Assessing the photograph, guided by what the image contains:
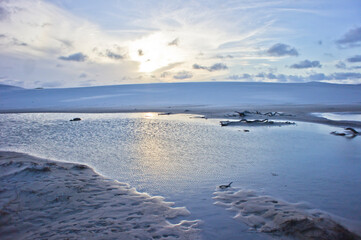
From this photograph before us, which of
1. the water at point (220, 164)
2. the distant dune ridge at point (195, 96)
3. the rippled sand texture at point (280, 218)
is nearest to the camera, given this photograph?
the rippled sand texture at point (280, 218)

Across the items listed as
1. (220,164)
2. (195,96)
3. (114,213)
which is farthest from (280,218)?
(195,96)

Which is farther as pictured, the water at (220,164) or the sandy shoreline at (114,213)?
the water at (220,164)

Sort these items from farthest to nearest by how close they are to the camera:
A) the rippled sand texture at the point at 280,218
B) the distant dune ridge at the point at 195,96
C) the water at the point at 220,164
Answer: the distant dune ridge at the point at 195,96
the water at the point at 220,164
the rippled sand texture at the point at 280,218

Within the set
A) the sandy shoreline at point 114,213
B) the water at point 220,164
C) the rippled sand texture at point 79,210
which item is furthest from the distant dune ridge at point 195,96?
the sandy shoreline at point 114,213

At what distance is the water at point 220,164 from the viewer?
3.51 meters

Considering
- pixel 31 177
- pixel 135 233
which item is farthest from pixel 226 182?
pixel 31 177

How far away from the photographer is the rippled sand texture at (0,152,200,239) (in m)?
2.74

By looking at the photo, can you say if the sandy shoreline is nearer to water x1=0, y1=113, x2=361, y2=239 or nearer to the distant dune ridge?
water x1=0, y1=113, x2=361, y2=239

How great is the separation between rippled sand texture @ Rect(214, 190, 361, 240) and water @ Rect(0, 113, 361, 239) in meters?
0.18

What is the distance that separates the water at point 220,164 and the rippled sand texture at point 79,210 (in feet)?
1.11

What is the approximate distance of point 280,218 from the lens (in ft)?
9.86

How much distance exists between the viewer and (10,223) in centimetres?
293

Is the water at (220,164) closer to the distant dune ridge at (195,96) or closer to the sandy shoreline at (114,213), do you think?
the sandy shoreline at (114,213)

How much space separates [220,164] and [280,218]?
98.2 inches
